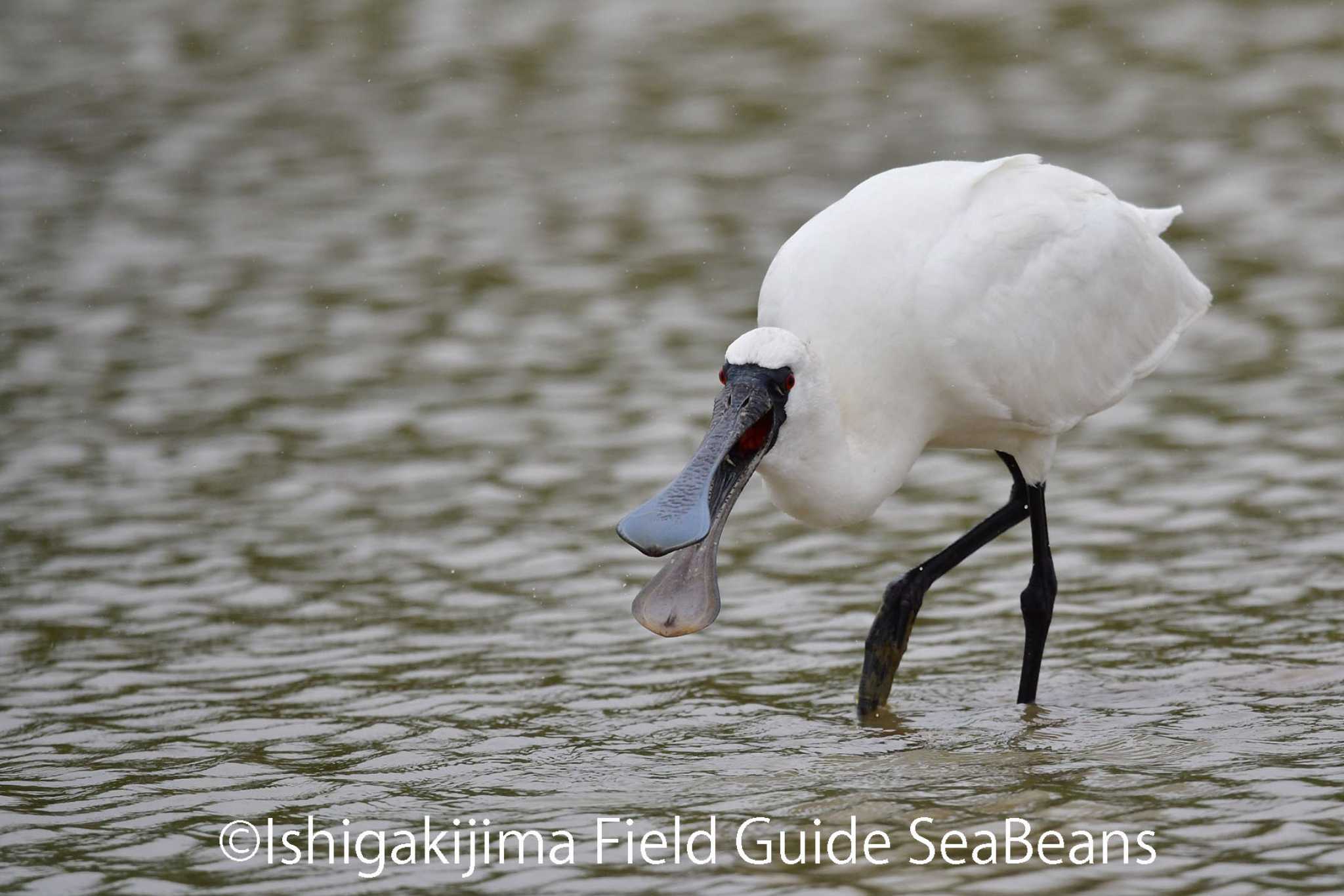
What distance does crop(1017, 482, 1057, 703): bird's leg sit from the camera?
8156 millimetres

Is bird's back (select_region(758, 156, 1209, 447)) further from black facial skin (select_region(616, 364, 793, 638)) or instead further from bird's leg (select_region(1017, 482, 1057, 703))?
black facial skin (select_region(616, 364, 793, 638))

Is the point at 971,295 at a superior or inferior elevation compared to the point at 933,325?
superior

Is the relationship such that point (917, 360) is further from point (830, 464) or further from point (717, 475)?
point (717, 475)

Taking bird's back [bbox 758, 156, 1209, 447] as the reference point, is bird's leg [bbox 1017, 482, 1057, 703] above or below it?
below

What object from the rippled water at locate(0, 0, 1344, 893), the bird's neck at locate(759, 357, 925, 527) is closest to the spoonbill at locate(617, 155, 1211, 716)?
the bird's neck at locate(759, 357, 925, 527)

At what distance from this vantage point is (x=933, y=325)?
7.54 m

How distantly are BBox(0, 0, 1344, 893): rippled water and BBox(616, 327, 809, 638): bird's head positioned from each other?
0.63 m

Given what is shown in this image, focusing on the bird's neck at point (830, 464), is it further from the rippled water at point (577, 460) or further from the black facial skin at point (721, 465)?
the rippled water at point (577, 460)

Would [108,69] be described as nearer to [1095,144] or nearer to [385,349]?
[385,349]

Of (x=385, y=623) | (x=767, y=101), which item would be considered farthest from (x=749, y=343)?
(x=767, y=101)

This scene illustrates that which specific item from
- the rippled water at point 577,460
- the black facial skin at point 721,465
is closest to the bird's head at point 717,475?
the black facial skin at point 721,465

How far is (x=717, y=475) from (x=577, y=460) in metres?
4.66

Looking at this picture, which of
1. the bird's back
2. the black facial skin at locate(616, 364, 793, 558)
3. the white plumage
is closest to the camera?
the black facial skin at locate(616, 364, 793, 558)

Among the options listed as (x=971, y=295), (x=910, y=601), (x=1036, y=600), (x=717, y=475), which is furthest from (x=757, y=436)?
(x=1036, y=600)
